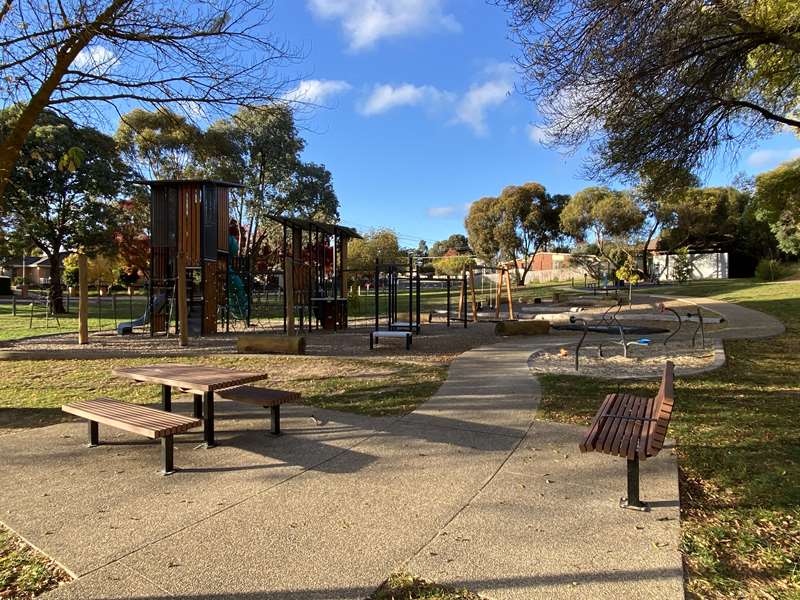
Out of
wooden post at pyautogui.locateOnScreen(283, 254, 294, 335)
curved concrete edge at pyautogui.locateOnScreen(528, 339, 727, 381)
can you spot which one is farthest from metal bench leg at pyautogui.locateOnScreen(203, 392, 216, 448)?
wooden post at pyautogui.locateOnScreen(283, 254, 294, 335)

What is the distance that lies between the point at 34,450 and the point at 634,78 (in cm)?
806

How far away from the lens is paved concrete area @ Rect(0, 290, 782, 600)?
102 inches

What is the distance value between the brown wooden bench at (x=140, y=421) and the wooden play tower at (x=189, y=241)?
11.2 m

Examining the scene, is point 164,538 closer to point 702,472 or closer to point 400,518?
point 400,518

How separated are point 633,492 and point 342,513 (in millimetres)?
1835

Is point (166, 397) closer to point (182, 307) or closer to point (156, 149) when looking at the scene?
point (182, 307)

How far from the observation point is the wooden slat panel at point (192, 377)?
4.51 metres

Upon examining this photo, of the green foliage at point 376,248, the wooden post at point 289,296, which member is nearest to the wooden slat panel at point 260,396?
the wooden post at point 289,296

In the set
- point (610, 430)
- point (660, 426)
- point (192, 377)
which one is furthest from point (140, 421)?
point (660, 426)

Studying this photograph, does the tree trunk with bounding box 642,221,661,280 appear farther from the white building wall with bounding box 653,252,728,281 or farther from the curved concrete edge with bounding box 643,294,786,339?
the curved concrete edge with bounding box 643,294,786,339

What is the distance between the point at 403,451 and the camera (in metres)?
4.53

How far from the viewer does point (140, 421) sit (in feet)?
13.2

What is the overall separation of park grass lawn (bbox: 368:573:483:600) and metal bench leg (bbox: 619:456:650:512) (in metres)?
1.43

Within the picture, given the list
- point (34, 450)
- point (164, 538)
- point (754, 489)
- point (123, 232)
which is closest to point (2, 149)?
point (34, 450)
